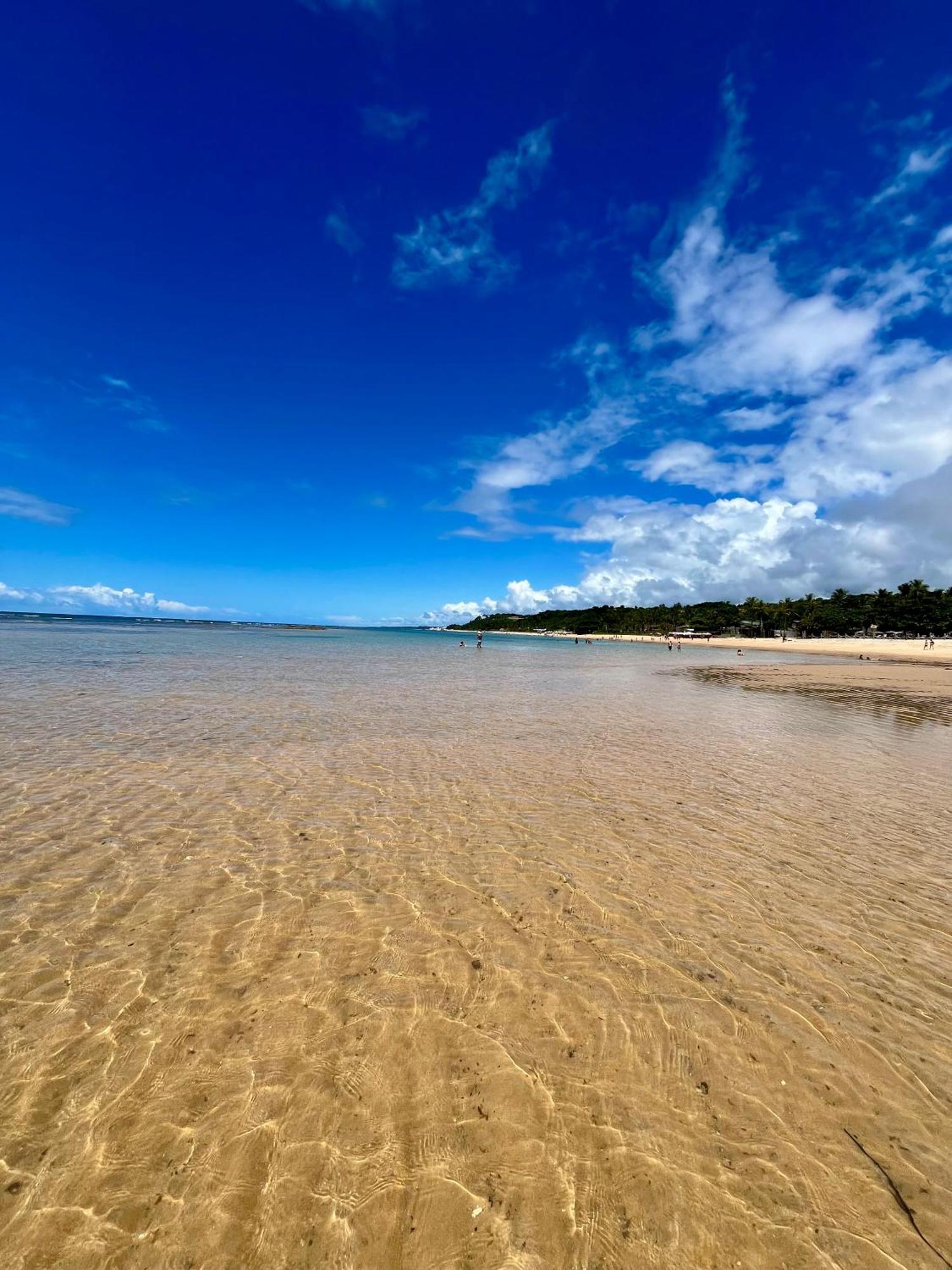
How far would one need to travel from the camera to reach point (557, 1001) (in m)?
4.93

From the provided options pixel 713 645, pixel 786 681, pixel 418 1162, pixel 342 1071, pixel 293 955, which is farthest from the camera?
pixel 713 645

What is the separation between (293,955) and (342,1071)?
1.67 metres

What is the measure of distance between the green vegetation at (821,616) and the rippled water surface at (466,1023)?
171375 millimetres

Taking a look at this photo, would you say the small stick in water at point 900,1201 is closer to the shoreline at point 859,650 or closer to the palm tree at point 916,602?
the shoreline at point 859,650

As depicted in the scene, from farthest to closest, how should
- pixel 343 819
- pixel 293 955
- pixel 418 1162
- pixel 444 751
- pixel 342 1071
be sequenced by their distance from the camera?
pixel 444 751 → pixel 343 819 → pixel 293 955 → pixel 342 1071 → pixel 418 1162

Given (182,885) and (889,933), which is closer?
(889,933)

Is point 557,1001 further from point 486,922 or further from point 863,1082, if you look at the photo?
point 863,1082

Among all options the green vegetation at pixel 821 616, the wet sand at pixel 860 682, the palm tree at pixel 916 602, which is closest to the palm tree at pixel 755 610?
the green vegetation at pixel 821 616

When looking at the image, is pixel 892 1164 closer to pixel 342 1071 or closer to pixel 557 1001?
pixel 557 1001

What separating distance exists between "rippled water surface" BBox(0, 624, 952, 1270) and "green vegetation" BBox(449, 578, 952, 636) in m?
171

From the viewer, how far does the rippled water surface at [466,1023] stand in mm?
3100

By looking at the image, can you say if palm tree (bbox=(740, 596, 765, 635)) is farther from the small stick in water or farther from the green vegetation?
the small stick in water

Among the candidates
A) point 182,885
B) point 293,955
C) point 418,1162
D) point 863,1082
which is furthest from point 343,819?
point 863,1082

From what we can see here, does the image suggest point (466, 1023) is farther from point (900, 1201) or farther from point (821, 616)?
point (821, 616)
